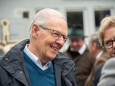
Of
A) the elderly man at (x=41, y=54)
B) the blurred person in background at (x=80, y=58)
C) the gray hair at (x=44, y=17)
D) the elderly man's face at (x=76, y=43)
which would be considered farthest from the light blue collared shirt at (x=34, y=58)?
the elderly man's face at (x=76, y=43)

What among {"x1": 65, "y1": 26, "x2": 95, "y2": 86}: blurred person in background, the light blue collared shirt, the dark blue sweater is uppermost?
the light blue collared shirt

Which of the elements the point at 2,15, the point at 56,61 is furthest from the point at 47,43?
the point at 2,15

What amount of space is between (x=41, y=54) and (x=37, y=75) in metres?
0.16

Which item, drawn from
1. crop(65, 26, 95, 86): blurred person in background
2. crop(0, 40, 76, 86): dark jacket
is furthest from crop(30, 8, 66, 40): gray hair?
crop(65, 26, 95, 86): blurred person in background

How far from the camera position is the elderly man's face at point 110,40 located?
136 inches

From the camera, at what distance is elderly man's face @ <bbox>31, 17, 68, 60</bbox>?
2969 mm

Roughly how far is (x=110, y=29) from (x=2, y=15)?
5689 millimetres

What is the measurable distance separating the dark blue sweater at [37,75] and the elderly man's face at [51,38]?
0.10 metres

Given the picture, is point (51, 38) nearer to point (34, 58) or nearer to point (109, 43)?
point (34, 58)

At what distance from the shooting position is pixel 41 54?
9.90 feet

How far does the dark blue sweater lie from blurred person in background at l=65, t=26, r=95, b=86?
2.24 metres

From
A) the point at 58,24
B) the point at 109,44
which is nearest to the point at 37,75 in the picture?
the point at 58,24

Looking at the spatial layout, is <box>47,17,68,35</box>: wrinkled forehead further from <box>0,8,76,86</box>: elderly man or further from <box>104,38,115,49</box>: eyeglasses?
<box>104,38,115,49</box>: eyeglasses

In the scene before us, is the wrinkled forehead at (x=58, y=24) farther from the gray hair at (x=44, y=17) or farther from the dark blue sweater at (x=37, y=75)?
the dark blue sweater at (x=37, y=75)
